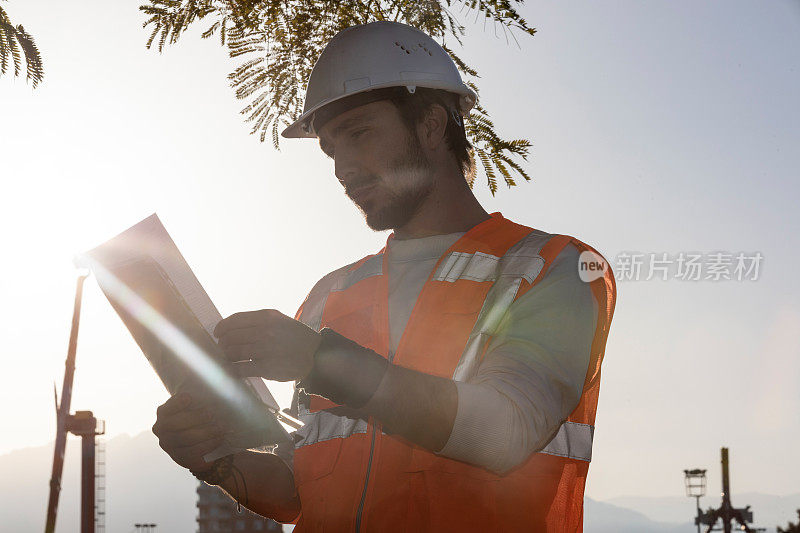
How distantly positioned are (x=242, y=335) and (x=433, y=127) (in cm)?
204

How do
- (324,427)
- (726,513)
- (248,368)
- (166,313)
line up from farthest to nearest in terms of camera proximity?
(726,513), (324,427), (166,313), (248,368)

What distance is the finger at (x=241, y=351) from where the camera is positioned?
2.70 meters

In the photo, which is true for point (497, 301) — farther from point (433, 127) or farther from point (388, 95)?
point (388, 95)

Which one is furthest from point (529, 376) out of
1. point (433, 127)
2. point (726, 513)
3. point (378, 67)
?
point (726, 513)

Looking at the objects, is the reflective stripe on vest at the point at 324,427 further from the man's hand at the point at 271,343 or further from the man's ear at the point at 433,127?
the man's ear at the point at 433,127

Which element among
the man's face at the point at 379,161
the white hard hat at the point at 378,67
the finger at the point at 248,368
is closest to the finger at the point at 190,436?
the finger at the point at 248,368

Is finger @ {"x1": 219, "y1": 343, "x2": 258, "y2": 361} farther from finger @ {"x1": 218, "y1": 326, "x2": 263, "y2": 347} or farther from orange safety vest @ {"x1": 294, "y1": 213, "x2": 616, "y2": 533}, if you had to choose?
orange safety vest @ {"x1": 294, "y1": 213, "x2": 616, "y2": 533}

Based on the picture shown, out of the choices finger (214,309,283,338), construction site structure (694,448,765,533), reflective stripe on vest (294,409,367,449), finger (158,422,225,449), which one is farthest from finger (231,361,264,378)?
construction site structure (694,448,765,533)

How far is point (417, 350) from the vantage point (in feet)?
11.8

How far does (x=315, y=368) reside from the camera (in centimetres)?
273

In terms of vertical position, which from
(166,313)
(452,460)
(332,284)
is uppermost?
(332,284)

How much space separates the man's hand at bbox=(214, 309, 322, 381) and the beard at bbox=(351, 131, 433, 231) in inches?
60.1

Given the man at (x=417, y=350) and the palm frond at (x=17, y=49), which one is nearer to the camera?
the man at (x=417, y=350)

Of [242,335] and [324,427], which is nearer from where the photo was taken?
[242,335]
